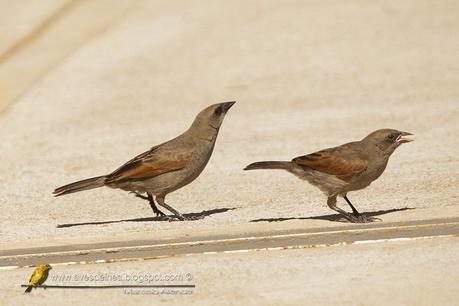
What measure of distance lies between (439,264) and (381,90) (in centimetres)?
634

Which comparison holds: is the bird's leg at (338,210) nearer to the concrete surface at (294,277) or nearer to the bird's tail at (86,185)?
the concrete surface at (294,277)

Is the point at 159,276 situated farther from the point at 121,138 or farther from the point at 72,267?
the point at 121,138

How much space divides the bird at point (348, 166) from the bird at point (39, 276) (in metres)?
1.80

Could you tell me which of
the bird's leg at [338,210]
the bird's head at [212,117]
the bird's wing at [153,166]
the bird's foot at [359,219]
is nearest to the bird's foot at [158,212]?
the bird's wing at [153,166]

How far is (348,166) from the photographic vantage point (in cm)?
870

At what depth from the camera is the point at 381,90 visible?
1349 centimetres

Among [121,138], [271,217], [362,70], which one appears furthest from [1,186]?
[362,70]

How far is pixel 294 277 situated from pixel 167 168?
2.02 meters

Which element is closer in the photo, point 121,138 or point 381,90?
point 121,138

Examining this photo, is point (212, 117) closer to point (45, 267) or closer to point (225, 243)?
point (225, 243)

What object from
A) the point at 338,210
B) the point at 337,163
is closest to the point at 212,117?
the point at 337,163

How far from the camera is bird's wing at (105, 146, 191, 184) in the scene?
898 cm

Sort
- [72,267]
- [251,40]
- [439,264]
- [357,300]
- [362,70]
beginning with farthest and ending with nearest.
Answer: [251,40], [362,70], [72,267], [439,264], [357,300]

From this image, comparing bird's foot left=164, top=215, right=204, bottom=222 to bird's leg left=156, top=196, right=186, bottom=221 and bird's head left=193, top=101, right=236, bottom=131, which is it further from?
bird's head left=193, top=101, right=236, bottom=131
